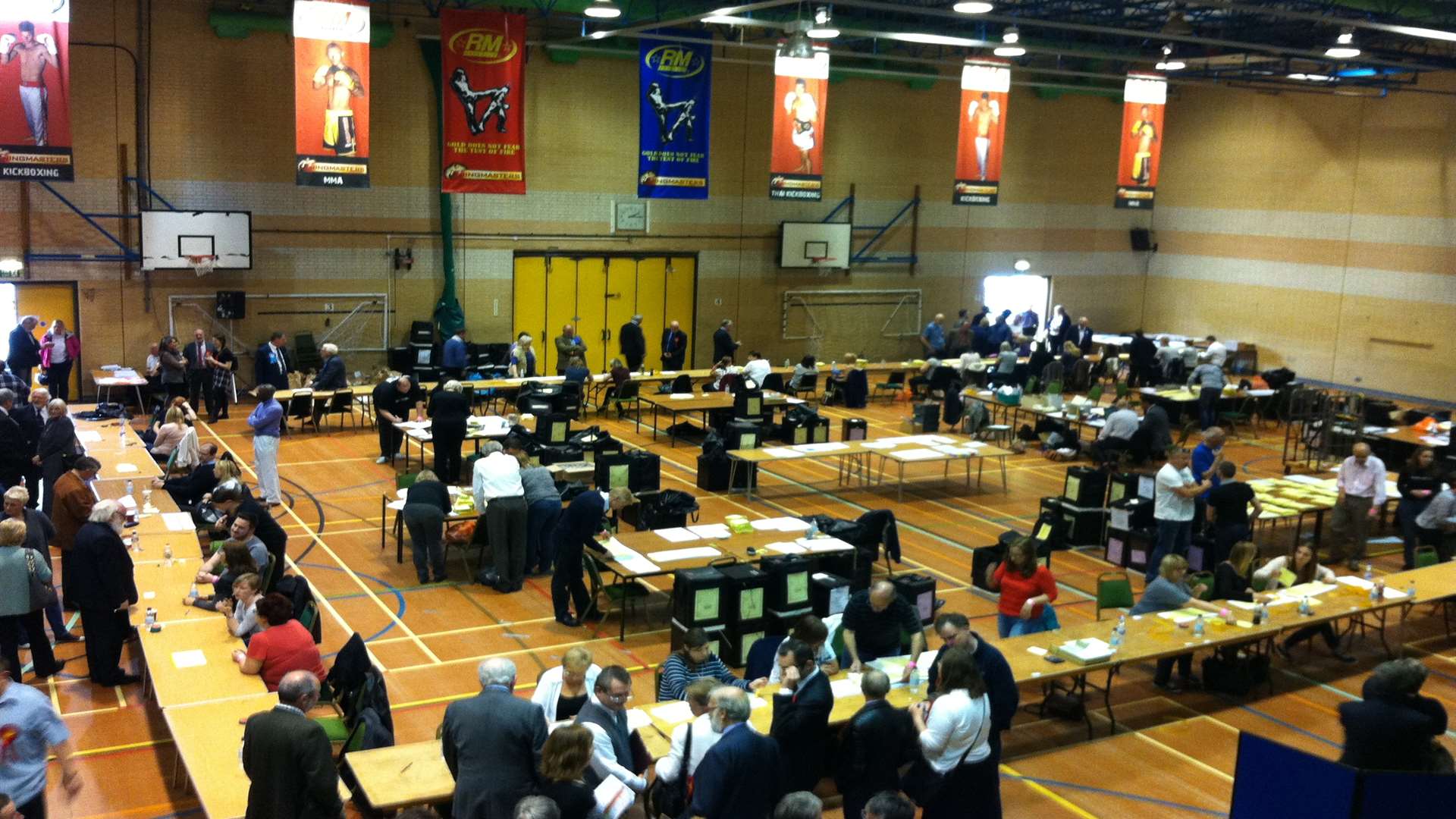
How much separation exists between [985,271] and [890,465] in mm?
12567

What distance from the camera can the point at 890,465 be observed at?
19375 mm

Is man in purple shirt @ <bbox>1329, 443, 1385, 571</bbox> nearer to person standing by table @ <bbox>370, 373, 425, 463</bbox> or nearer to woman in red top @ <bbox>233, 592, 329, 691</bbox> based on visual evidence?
woman in red top @ <bbox>233, 592, 329, 691</bbox>

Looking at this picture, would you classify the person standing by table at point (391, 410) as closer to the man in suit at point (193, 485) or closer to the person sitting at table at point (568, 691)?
the man in suit at point (193, 485)

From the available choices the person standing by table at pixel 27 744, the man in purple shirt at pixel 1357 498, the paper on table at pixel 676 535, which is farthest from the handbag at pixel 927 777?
the man in purple shirt at pixel 1357 498

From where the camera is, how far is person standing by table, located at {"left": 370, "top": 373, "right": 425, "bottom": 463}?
17625 millimetres

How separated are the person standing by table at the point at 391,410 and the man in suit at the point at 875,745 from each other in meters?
11.6

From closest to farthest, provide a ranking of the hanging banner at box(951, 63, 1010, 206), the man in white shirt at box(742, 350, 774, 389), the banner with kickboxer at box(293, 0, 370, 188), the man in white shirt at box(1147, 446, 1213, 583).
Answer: the man in white shirt at box(1147, 446, 1213, 583), the banner with kickboxer at box(293, 0, 370, 188), the hanging banner at box(951, 63, 1010, 206), the man in white shirt at box(742, 350, 774, 389)

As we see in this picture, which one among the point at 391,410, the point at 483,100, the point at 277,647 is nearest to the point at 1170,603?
the point at 277,647

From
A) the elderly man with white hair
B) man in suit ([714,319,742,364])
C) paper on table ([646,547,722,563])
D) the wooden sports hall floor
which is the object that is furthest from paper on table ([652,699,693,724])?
man in suit ([714,319,742,364])

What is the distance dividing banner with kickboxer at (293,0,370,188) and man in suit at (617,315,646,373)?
782 cm

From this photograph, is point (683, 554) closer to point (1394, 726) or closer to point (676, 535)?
point (676, 535)

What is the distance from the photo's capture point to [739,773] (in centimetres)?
620

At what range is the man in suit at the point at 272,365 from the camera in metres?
20.1

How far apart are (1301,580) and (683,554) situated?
6123 millimetres
